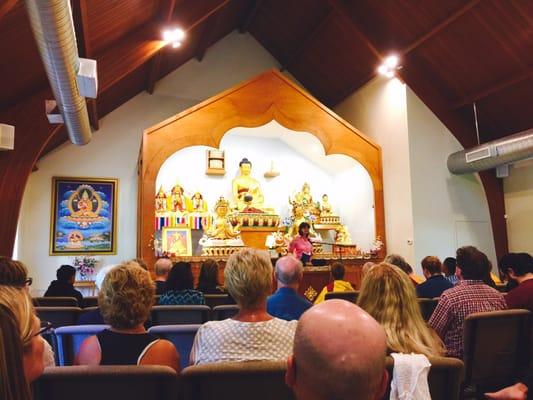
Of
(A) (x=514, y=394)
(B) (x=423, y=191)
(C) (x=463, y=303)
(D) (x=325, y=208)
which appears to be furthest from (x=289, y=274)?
(D) (x=325, y=208)

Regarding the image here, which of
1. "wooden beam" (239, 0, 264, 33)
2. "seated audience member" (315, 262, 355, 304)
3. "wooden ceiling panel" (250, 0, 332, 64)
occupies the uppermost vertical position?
"wooden beam" (239, 0, 264, 33)

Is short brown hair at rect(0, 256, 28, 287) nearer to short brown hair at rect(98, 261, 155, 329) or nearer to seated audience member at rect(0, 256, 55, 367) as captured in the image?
seated audience member at rect(0, 256, 55, 367)

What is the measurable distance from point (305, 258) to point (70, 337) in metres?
4.19

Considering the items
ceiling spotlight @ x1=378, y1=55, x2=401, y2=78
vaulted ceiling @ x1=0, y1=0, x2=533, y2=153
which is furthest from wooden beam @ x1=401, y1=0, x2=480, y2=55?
ceiling spotlight @ x1=378, y1=55, x2=401, y2=78

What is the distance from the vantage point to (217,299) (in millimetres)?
3420

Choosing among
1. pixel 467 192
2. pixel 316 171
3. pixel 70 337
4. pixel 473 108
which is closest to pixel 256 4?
pixel 316 171

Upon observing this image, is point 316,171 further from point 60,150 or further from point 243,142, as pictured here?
point 60,150

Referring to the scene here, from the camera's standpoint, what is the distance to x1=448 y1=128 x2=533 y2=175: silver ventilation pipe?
6465mm

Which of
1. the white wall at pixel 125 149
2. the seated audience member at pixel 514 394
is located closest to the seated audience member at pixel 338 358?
the seated audience member at pixel 514 394

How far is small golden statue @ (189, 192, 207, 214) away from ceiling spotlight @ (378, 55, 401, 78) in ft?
14.1

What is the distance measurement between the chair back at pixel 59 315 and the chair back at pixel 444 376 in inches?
82.7

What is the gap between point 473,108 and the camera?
25.7ft

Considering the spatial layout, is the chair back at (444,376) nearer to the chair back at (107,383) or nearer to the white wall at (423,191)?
the chair back at (107,383)

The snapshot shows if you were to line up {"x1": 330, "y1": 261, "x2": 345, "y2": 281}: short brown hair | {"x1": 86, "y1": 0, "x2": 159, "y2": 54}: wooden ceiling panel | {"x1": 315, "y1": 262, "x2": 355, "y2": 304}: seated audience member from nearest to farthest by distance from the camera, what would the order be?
{"x1": 315, "y1": 262, "x2": 355, "y2": 304}: seated audience member, {"x1": 330, "y1": 261, "x2": 345, "y2": 281}: short brown hair, {"x1": 86, "y1": 0, "x2": 159, "y2": 54}: wooden ceiling panel
